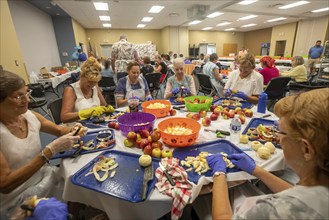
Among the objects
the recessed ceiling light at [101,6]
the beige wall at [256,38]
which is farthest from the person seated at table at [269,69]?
the beige wall at [256,38]

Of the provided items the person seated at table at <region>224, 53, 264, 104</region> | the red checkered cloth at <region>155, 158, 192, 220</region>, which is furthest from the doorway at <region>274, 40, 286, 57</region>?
the red checkered cloth at <region>155, 158, 192, 220</region>

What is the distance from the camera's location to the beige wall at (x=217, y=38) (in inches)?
555

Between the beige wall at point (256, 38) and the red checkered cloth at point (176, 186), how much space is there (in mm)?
15891

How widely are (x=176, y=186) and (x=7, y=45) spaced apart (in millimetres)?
4697

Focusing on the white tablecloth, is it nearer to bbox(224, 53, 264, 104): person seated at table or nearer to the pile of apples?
the pile of apples

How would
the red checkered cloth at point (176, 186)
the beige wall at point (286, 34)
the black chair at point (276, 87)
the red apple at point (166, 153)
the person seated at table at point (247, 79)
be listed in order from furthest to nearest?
the beige wall at point (286, 34), the black chair at point (276, 87), the person seated at table at point (247, 79), the red apple at point (166, 153), the red checkered cloth at point (176, 186)

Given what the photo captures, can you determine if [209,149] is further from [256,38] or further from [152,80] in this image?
[256,38]

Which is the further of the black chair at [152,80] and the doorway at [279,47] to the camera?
the doorway at [279,47]

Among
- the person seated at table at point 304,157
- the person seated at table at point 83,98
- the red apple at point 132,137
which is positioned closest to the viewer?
the person seated at table at point 304,157

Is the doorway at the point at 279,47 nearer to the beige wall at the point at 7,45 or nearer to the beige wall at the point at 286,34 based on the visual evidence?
the beige wall at the point at 286,34

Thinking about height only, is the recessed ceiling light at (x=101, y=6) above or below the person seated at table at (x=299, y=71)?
above

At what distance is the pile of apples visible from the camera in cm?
111

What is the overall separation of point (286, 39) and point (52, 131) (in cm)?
1394

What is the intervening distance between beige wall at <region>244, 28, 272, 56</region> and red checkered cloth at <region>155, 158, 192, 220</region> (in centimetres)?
1589
